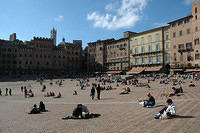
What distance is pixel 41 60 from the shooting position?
3671 inches

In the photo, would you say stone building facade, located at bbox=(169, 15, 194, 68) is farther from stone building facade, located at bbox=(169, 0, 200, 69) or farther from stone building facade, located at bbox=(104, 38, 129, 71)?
stone building facade, located at bbox=(104, 38, 129, 71)

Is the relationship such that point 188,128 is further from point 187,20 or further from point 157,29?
point 157,29

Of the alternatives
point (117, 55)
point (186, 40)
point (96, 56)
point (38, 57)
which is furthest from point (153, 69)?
point (38, 57)

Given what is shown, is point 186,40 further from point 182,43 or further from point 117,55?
point 117,55

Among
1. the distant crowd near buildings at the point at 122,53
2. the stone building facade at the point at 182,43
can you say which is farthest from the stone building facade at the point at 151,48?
the stone building facade at the point at 182,43

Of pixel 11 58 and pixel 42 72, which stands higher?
pixel 11 58

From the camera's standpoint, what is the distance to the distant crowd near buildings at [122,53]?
5294cm

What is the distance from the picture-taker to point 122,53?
79.1m

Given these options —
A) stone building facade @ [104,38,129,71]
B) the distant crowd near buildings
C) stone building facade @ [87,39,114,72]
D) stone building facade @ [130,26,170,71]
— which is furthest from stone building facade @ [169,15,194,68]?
stone building facade @ [87,39,114,72]

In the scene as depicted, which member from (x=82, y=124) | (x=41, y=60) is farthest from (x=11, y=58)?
(x=82, y=124)

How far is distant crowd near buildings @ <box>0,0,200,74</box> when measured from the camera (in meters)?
52.9

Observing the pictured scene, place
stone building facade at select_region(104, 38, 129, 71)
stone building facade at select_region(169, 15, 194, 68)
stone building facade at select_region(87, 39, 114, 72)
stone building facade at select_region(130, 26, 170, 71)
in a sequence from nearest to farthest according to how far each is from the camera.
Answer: stone building facade at select_region(169, 15, 194, 68) < stone building facade at select_region(130, 26, 170, 71) < stone building facade at select_region(104, 38, 129, 71) < stone building facade at select_region(87, 39, 114, 72)

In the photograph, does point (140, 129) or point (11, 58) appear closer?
point (140, 129)

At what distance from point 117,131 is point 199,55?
1919 inches
